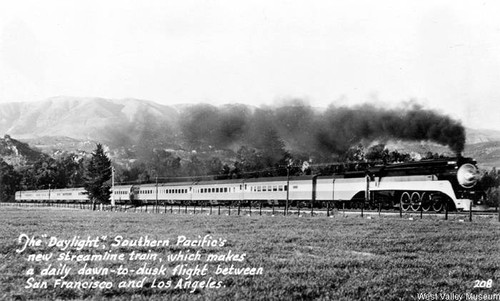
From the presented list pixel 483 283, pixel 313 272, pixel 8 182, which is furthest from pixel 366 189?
pixel 8 182

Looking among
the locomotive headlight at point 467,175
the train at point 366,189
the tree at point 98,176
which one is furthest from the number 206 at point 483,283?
the tree at point 98,176

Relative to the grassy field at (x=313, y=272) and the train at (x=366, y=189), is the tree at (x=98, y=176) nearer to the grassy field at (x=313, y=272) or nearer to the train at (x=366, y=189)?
the train at (x=366, y=189)

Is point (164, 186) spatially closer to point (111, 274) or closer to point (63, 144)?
point (111, 274)

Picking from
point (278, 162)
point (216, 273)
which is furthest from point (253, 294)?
point (278, 162)

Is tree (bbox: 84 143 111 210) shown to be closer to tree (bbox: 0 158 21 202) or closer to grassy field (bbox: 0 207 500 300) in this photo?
tree (bbox: 0 158 21 202)

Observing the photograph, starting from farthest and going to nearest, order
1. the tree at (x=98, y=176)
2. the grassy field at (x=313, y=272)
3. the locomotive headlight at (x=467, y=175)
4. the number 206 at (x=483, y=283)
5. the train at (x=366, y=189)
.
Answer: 1. the tree at (x=98, y=176)
2. the train at (x=366, y=189)
3. the locomotive headlight at (x=467, y=175)
4. the number 206 at (x=483, y=283)
5. the grassy field at (x=313, y=272)

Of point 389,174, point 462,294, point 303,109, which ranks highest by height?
point 303,109
